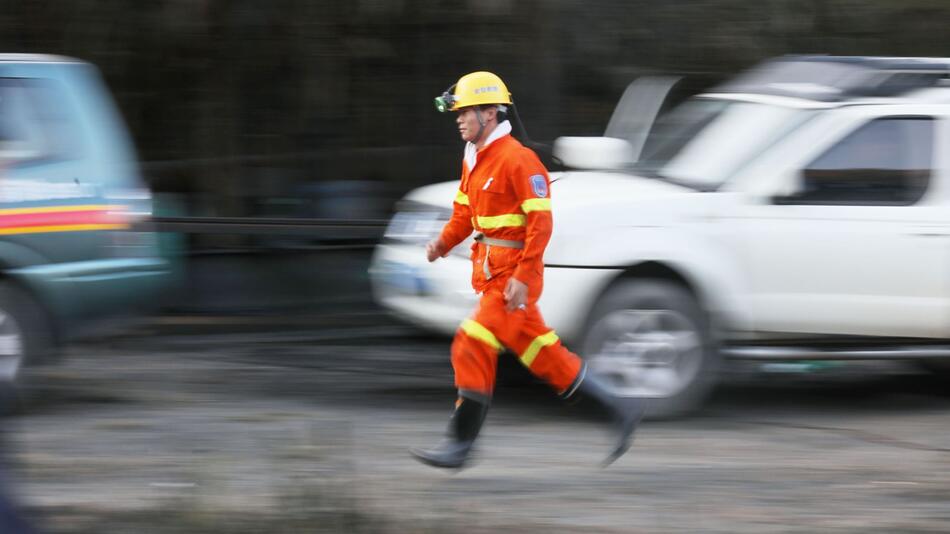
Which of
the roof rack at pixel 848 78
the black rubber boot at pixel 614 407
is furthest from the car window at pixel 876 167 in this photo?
the black rubber boot at pixel 614 407

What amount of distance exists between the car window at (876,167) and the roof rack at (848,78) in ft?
0.74

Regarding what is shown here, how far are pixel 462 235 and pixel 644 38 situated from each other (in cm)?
515

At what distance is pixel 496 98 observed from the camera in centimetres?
589

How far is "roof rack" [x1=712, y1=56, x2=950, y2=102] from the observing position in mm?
7555

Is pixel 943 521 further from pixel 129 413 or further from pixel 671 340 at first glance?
pixel 129 413

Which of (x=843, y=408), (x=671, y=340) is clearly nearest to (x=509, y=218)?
(x=671, y=340)

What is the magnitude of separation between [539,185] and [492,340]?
643 mm

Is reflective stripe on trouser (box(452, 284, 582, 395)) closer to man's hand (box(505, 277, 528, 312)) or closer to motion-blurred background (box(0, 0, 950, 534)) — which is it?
man's hand (box(505, 277, 528, 312))

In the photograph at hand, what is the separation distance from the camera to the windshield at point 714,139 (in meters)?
7.39

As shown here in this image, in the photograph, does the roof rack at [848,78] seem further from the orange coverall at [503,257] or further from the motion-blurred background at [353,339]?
the orange coverall at [503,257]

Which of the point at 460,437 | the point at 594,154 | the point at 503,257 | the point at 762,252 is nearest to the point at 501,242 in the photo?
the point at 503,257

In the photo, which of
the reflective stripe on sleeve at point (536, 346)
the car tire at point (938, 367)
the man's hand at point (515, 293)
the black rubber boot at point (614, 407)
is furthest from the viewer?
the car tire at point (938, 367)

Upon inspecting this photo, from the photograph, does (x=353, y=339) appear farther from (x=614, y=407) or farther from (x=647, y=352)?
(x=614, y=407)

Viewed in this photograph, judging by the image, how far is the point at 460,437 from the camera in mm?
5930
